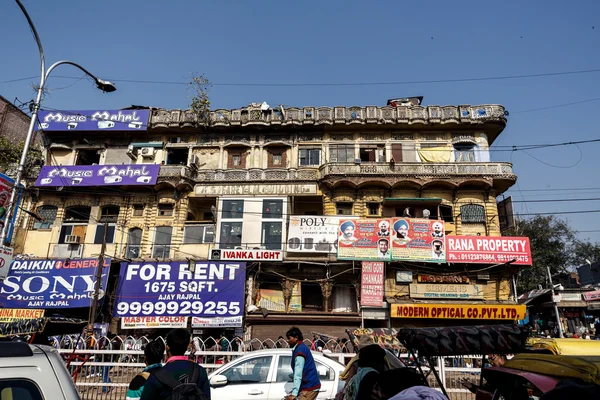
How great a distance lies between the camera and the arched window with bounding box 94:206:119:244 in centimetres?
2602

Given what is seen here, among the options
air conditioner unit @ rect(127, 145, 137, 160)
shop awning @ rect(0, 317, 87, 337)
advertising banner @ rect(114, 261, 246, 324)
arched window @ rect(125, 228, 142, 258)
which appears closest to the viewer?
shop awning @ rect(0, 317, 87, 337)

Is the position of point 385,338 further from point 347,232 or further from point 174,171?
point 174,171

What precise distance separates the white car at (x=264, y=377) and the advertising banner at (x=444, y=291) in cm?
1747

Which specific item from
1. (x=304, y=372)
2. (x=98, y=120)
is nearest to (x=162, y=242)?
(x=98, y=120)

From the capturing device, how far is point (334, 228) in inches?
948

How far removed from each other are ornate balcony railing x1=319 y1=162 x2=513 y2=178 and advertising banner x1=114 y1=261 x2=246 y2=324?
9.20 metres

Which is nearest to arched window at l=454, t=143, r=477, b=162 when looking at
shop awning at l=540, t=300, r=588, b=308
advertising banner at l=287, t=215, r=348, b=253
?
advertising banner at l=287, t=215, r=348, b=253

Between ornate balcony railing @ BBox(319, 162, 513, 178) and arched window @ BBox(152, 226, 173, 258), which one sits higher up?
ornate balcony railing @ BBox(319, 162, 513, 178)

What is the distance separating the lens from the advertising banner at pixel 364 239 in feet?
75.9

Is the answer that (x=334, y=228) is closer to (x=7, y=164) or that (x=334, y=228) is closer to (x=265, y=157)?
(x=265, y=157)

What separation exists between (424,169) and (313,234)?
8.88 meters

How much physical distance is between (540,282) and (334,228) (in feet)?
81.3

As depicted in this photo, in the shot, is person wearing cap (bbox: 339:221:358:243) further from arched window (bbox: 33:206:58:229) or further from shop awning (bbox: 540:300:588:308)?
arched window (bbox: 33:206:58:229)

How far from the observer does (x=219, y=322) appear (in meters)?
21.5
